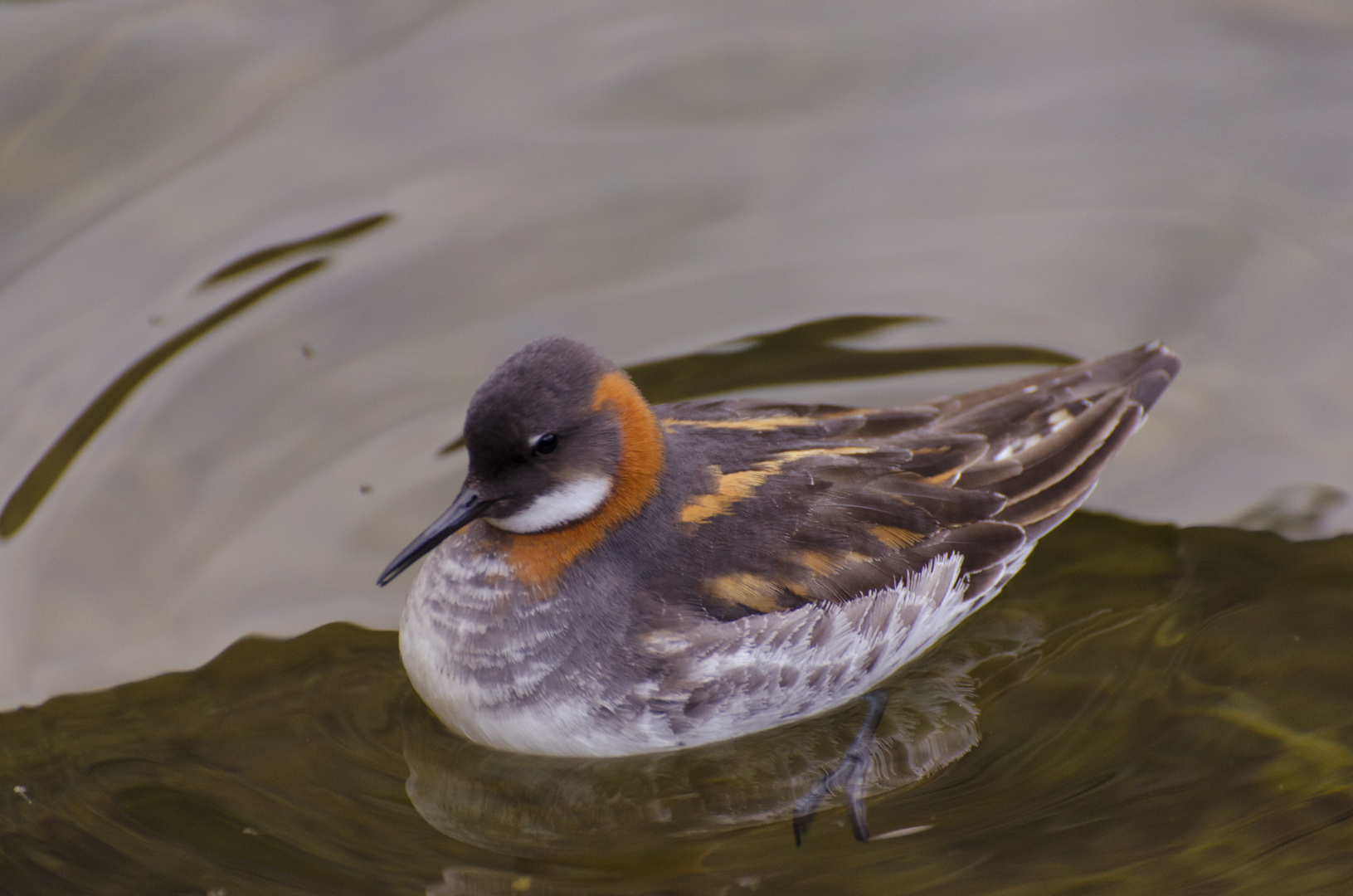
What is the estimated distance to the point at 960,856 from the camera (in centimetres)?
525

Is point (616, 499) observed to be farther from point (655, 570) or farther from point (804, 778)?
point (804, 778)

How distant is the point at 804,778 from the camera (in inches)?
228

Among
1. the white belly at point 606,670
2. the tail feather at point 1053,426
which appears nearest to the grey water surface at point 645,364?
the white belly at point 606,670

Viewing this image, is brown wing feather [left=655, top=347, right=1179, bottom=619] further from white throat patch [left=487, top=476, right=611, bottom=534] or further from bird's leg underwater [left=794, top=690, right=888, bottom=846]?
bird's leg underwater [left=794, top=690, right=888, bottom=846]

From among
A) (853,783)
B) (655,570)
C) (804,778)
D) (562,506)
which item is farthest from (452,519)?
(853,783)

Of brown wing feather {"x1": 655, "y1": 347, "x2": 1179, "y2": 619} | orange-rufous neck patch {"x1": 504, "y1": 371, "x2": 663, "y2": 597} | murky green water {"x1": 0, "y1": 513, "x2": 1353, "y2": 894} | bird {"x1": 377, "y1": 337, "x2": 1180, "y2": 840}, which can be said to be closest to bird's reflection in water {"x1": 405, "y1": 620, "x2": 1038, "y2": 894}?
murky green water {"x1": 0, "y1": 513, "x2": 1353, "y2": 894}

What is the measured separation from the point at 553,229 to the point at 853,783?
391cm

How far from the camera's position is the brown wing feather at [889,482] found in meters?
5.58

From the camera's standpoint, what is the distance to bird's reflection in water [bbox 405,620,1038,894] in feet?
17.8

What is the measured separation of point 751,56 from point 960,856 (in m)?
5.63

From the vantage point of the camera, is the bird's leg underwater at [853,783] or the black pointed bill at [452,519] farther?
the bird's leg underwater at [853,783]

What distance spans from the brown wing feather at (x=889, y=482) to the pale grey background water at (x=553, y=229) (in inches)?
31.4

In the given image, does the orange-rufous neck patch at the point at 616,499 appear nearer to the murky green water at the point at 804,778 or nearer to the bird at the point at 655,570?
the bird at the point at 655,570

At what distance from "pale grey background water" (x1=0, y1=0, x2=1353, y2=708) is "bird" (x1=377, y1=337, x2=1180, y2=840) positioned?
1.08 metres
